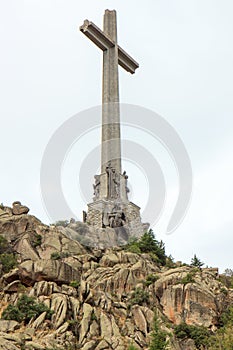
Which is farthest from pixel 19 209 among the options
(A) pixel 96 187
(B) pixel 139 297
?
(B) pixel 139 297

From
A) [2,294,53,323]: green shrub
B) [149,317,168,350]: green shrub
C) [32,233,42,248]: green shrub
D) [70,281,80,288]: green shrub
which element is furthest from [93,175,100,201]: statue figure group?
[149,317,168,350]: green shrub

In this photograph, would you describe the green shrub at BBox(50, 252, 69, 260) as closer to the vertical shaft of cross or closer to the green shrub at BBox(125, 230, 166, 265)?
the green shrub at BBox(125, 230, 166, 265)

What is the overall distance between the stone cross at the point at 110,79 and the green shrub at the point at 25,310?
1943cm

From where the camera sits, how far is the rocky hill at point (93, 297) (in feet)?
90.8

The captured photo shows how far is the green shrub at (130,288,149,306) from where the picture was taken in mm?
31812

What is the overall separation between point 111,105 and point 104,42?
5625mm

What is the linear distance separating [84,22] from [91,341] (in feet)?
101

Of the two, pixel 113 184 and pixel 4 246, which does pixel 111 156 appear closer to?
pixel 113 184

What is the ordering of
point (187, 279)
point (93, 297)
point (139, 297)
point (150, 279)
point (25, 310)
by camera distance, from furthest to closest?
point (150, 279) → point (187, 279) → point (139, 297) → point (93, 297) → point (25, 310)

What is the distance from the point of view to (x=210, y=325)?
3130 centimetres

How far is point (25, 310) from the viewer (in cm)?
2855

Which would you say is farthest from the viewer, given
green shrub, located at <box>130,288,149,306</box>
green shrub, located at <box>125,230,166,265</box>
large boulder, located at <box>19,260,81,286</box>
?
green shrub, located at <box>125,230,166,265</box>

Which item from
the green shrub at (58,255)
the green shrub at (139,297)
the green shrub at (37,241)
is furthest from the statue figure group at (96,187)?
the green shrub at (139,297)

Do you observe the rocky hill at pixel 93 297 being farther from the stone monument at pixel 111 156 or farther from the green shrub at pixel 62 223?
the stone monument at pixel 111 156
